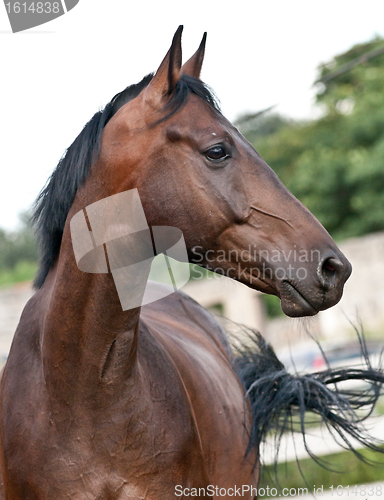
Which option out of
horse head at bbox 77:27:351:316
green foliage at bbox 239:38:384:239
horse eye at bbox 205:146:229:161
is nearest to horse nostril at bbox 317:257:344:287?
horse head at bbox 77:27:351:316

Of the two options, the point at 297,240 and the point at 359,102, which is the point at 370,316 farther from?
the point at 297,240

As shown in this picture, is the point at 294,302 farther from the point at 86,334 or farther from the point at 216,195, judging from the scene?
the point at 86,334

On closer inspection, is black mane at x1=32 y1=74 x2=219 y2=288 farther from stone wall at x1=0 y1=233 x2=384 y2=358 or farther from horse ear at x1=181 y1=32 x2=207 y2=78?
stone wall at x1=0 y1=233 x2=384 y2=358

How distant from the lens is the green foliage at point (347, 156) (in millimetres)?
23422

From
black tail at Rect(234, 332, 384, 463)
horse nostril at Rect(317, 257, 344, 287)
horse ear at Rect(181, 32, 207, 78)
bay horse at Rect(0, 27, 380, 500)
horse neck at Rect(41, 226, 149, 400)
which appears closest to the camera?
horse nostril at Rect(317, 257, 344, 287)

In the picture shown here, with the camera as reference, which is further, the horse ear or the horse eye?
the horse ear

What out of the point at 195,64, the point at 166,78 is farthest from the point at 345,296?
the point at 166,78

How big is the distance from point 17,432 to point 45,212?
835mm

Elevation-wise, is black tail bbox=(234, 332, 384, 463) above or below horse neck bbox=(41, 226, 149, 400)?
below

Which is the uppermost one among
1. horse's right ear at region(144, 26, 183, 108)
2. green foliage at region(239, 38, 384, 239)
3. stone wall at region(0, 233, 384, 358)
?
horse's right ear at region(144, 26, 183, 108)

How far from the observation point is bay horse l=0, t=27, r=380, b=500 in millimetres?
1866

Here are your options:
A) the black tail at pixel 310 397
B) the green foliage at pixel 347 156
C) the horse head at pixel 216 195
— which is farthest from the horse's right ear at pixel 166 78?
the green foliage at pixel 347 156

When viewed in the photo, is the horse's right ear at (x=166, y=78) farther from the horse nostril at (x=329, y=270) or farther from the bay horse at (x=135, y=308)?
the horse nostril at (x=329, y=270)

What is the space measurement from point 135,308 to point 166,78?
832 millimetres
